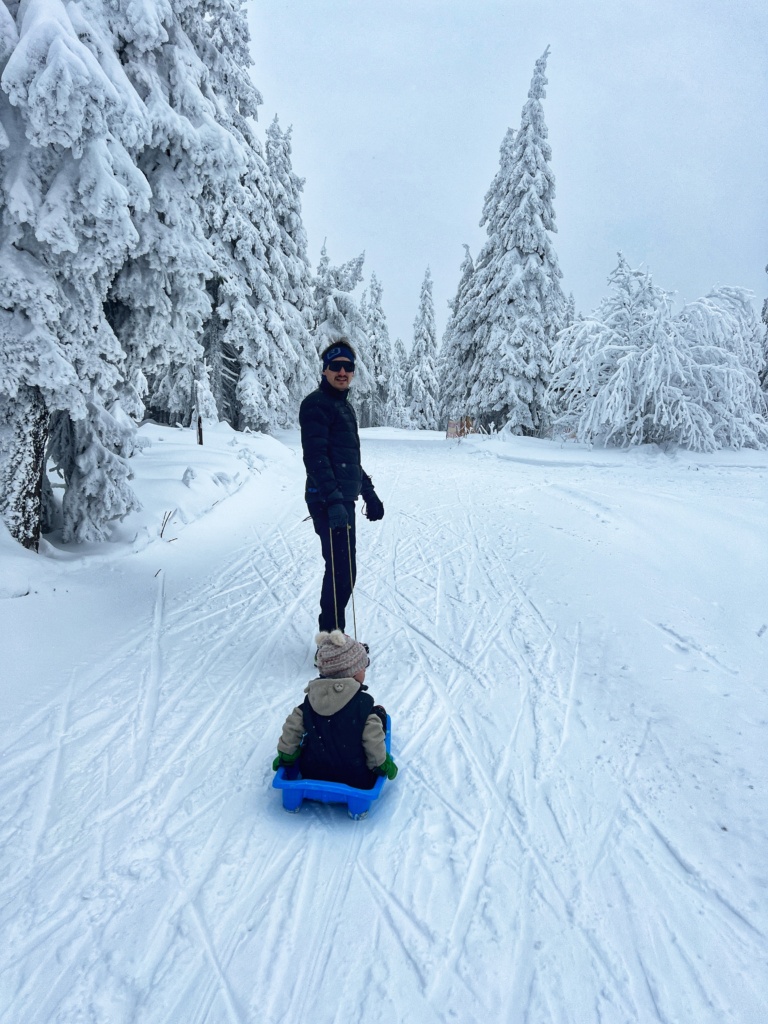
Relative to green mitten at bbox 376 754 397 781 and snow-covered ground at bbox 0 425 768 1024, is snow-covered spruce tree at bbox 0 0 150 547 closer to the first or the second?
snow-covered ground at bbox 0 425 768 1024

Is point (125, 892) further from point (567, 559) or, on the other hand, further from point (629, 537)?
point (629, 537)

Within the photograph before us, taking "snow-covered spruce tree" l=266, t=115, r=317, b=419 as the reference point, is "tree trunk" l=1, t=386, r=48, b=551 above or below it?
below

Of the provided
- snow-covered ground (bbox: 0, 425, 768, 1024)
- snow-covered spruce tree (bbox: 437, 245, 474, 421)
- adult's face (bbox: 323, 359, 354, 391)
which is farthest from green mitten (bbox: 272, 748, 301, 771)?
snow-covered spruce tree (bbox: 437, 245, 474, 421)

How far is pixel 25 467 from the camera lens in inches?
209

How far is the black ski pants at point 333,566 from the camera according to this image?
13.3ft

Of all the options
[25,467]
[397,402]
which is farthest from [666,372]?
[397,402]

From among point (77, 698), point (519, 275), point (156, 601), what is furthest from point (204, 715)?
point (519, 275)

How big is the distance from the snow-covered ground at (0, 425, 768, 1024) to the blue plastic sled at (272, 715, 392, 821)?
9 centimetres

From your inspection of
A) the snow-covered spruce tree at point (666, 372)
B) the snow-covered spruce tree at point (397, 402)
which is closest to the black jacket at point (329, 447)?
the snow-covered spruce tree at point (666, 372)

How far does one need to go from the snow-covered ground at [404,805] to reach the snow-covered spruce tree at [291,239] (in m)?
18.4

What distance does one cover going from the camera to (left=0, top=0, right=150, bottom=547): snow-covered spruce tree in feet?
13.8

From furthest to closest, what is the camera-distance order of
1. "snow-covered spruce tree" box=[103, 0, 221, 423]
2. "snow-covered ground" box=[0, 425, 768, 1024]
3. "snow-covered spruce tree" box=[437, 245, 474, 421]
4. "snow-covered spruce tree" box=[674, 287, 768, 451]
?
1. "snow-covered spruce tree" box=[437, 245, 474, 421]
2. "snow-covered spruce tree" box=[674, 287, 768, 451]
3. "snow-covered spruce tree" box=[103, 0, 221, 423]
4. "snow-covered ground" box=[0, 425, 768, 1024]

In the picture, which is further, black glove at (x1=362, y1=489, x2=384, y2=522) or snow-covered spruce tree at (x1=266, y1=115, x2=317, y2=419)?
snow-covered spruce tree at (x1=266, y1=115, x2=317, y2=419)

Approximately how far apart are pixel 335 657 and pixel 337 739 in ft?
1.31
